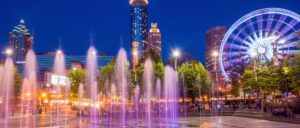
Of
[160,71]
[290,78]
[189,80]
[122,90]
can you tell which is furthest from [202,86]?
[290,78]

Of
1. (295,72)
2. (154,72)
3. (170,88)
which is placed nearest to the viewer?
(295,72)

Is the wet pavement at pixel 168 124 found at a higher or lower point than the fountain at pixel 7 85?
lower

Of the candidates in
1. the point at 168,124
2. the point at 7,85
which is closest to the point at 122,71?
the point at 7,85

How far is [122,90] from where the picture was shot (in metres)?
61.3

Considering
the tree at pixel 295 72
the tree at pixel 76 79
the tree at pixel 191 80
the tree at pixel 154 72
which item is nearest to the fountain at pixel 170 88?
the tree at pixel 191 80

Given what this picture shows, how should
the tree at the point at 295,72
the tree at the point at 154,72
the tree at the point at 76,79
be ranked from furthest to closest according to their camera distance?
1. the tree at the point at 76,79
2. the tree at the point at 154,72
3. the tree at the point at 295,72

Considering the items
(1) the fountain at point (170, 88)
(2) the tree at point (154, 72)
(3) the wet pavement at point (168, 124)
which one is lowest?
(3) the wet pavement at point (168, 124)


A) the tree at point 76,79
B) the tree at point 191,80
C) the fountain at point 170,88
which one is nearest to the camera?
the fountain at point 170,88

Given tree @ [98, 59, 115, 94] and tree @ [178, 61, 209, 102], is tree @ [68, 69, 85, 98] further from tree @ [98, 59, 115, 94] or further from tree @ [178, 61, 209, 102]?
tree @ [178, 61, 209, 102]

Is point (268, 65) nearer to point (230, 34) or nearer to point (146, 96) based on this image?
point (230, 34)

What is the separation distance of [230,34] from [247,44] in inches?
134

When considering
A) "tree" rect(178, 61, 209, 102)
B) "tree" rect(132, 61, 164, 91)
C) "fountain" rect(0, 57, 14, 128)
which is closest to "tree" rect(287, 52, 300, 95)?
"tree" rect(178, 61, 209, 102)

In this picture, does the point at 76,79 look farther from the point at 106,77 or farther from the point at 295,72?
the point at 295,72

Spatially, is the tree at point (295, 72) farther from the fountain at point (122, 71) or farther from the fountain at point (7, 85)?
the fountain at point (7, 85)
